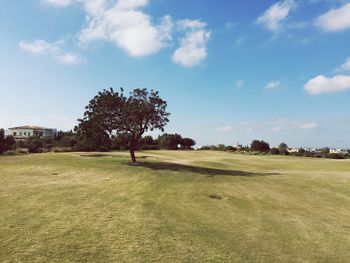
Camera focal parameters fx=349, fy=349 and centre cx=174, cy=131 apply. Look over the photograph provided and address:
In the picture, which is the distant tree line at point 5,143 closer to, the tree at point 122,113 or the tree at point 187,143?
the tree at point 122,113

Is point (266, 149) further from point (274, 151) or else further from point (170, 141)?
point (170, 141)

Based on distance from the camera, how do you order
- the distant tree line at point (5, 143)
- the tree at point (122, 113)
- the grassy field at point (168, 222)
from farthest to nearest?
Answer: the distant tree line at point (5, 143) → the tree at point (122, 113) → the grassy field at point (168, 222)

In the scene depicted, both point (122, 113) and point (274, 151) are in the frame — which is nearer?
point (122, 113)

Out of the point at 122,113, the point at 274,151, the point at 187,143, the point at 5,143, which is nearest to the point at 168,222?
the point at 122,113

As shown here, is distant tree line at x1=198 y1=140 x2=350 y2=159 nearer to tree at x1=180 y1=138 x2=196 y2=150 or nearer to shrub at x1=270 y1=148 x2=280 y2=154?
shrub at x1=270 y1=148 x2=280 y2=154

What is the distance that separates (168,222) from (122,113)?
99.9 feet

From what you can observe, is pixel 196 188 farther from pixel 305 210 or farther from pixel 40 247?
pixel 40 247

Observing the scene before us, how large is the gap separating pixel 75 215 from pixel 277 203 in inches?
478

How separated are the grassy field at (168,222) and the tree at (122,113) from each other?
16.8 meters

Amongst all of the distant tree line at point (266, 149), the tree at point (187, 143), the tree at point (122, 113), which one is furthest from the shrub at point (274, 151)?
the tree at point (122, 113)

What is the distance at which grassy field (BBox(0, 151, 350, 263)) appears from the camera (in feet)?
37.1

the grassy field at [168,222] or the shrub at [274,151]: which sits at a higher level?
the shrub at [274,151]

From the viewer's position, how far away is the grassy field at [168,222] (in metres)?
11.3

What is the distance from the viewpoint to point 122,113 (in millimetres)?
44125
